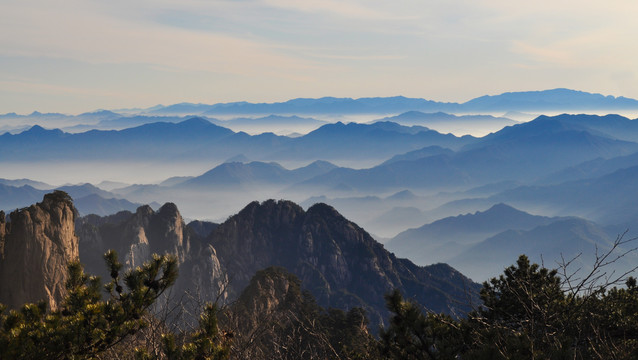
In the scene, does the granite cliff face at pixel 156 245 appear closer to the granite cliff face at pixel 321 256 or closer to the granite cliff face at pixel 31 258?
the granite cliff face at pixel 321 256

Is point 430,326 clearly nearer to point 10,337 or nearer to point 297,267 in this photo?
point 10,337

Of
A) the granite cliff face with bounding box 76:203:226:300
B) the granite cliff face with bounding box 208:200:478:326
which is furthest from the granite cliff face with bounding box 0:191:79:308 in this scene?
the granite cliff face with bounding box 208:200:478:326

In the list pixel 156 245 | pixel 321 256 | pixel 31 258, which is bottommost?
pixel 321 256

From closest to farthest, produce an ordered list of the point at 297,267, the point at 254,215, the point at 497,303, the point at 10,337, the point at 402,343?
the point at 10,337 → the point at 402,343 → the point at 497,303 → the point at 297,267 → the point at 254,215

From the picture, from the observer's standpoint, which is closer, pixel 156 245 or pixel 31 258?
pixel 31 258

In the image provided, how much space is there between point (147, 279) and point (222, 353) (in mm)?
2470

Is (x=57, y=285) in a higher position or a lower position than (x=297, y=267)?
higher

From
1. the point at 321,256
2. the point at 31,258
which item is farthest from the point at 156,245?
the point at 31,258

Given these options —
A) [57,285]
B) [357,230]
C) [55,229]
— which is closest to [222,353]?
[57,285]

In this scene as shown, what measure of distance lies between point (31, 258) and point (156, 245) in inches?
2611

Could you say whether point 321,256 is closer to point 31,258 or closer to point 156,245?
point 156,245

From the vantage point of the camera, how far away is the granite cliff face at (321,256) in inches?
4973

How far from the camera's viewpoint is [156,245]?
115 metres

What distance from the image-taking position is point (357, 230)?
143625 millimetres
